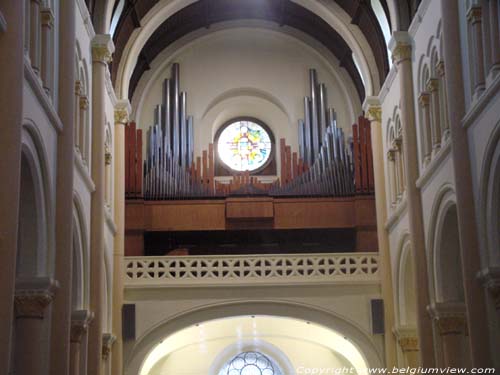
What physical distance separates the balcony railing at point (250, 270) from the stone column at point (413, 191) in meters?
3.70

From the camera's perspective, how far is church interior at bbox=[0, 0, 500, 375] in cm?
1298

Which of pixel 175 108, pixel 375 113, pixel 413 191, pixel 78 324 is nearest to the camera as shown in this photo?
pixel 78 324

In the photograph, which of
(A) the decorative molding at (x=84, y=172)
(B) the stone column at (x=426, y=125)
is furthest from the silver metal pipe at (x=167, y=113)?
(B) the stone column at (x=426, y=125)

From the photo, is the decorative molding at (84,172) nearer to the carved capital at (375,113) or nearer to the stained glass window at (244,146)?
the carved capital at (375,113)

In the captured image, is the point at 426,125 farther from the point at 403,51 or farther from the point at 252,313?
the point at 252,313

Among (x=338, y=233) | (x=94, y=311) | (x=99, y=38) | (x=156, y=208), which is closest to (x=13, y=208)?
(x=94, y=311)

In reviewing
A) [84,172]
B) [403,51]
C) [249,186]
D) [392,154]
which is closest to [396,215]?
[392,154]

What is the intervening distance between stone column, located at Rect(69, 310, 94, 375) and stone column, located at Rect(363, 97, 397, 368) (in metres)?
7.09

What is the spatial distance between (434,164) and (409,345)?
502cm

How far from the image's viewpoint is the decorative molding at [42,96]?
1173 cm

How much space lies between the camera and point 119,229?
809 inches

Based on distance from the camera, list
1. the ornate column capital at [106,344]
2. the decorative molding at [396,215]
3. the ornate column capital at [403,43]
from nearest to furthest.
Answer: the ornate column capital at [403,43], the ornate column capital at [106,344], the decorative molding at [396,215]

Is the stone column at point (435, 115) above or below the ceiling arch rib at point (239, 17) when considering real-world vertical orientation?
below

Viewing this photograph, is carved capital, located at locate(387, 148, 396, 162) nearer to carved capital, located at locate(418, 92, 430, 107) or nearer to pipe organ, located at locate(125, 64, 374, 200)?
pipe organ, located at locate(125, 64, 374, 200)
